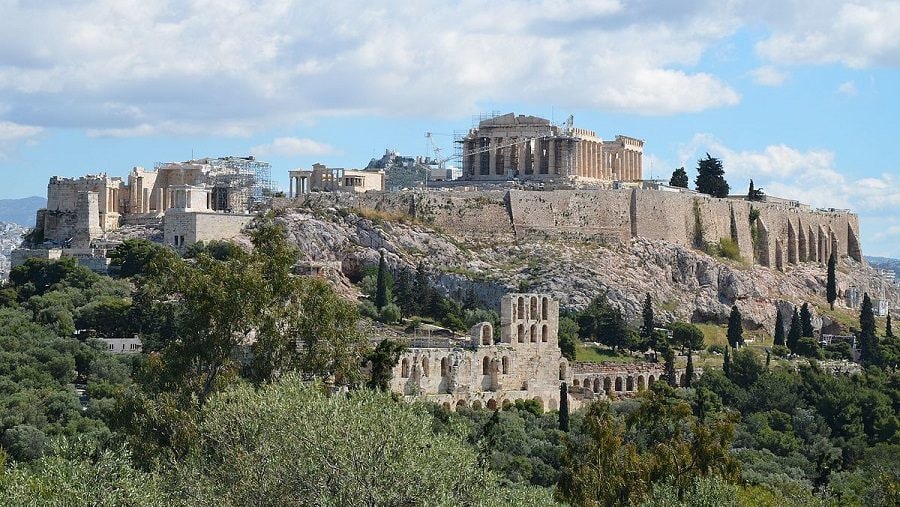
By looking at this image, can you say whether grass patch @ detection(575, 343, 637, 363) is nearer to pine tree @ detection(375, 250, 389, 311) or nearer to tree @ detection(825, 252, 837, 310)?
pine tree @ detection(375, 250, 389, 311)

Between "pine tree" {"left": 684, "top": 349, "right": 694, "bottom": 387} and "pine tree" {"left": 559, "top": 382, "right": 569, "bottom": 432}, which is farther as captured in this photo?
"pine tree" {"left": 684, "top": 349, "right": 694, "bottom": 387}

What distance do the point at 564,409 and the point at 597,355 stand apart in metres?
15.4

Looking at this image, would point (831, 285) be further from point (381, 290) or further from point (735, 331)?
point (381, 290)

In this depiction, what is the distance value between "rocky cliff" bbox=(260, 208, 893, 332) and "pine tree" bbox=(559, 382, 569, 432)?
16.3m

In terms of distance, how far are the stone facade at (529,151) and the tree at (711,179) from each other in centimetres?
759

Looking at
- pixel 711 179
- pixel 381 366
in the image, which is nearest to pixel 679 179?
pixel 711 179

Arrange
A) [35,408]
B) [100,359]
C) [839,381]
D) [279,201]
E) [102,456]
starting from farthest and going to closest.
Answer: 1. [279,201]
2. [839,381]
3. [100,359]
4. [35,408]
5. [102,456]

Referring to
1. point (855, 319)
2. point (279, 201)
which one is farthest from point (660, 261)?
point (279, 201)

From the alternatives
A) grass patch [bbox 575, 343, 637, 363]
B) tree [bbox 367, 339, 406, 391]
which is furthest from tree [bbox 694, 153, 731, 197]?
tree [bbox 367, 339, 406, 391]

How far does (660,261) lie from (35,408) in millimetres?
41666

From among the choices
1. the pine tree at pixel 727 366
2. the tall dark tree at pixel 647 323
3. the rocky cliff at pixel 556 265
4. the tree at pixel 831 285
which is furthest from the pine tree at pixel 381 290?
the tree at pixel 831 285

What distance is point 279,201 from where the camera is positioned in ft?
287

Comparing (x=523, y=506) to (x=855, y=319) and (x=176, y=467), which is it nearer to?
(x=176, y=467)

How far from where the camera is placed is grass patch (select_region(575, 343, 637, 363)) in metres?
78.2
